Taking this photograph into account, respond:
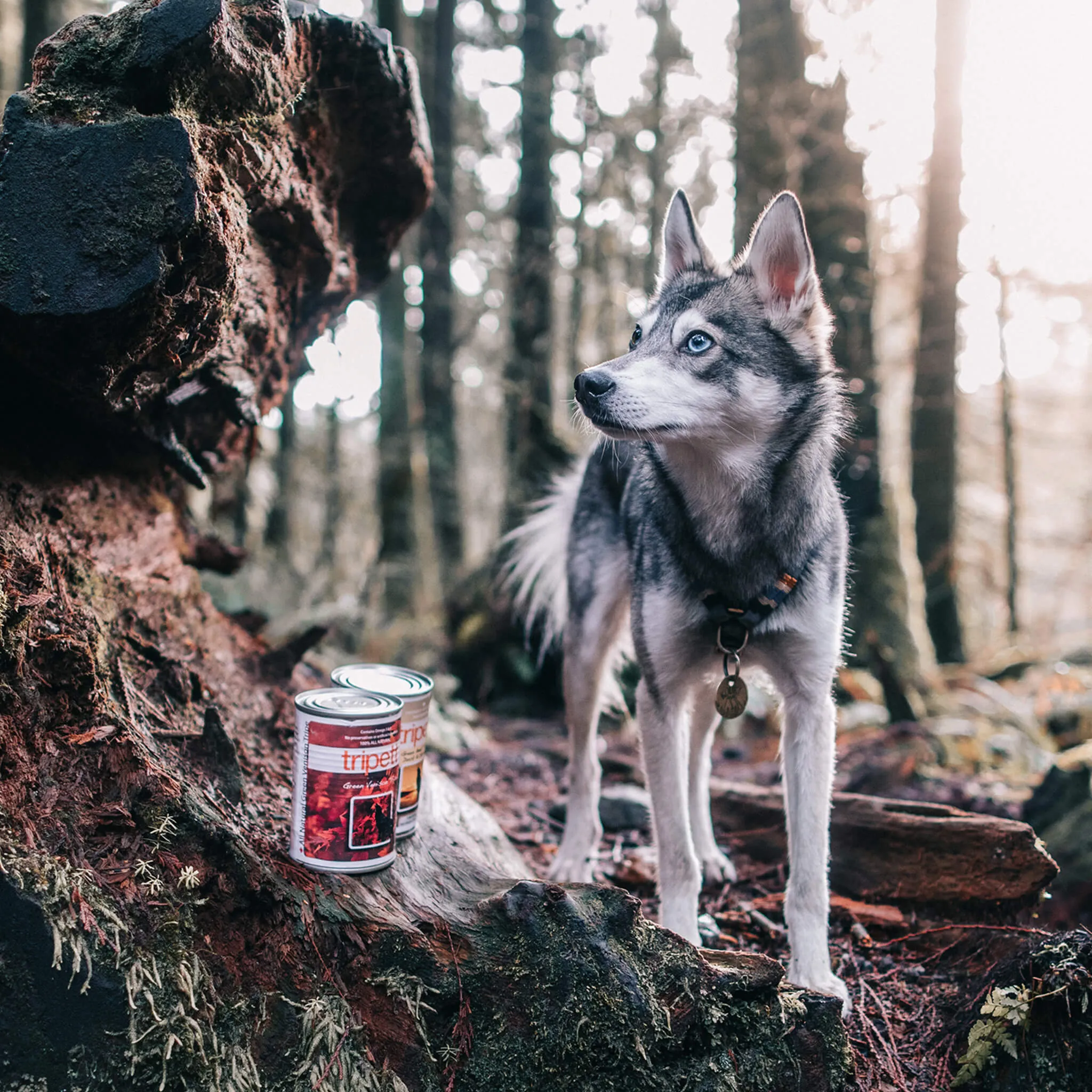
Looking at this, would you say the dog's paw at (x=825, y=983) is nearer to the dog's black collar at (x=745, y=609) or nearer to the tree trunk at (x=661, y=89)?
the dog's black collar at (x=745, y=609)

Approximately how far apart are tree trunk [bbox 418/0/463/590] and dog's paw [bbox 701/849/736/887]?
723 cm

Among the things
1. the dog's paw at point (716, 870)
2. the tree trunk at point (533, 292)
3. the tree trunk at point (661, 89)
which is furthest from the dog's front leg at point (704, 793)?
the tree trunk at point (661, 89)

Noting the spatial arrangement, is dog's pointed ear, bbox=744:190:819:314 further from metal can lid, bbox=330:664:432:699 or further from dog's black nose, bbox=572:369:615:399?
metal can lid, bbox=330:664:432:699

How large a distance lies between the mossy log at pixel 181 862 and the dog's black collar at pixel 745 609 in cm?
115

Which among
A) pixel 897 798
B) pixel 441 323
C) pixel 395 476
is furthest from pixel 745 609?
pixel 441 323

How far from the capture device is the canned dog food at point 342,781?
233cm

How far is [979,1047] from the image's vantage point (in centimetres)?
223

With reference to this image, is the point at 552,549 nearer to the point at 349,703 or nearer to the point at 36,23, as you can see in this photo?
the point at 349,703

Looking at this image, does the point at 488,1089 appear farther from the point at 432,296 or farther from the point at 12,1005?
the point at 432,296

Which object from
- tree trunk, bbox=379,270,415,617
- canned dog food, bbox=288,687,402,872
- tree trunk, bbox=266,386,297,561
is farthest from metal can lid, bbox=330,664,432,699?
tree trunk, bbox=266,386,297,561

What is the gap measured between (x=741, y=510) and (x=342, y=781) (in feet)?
5.78

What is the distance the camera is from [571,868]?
12.5ft

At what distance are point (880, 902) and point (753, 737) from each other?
3.54m

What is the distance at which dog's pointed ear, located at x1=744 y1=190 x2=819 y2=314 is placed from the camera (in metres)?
3.03
